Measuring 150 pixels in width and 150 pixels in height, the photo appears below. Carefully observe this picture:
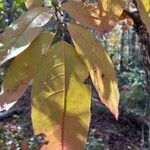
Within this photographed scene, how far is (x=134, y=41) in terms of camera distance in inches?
365

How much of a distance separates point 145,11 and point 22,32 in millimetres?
178

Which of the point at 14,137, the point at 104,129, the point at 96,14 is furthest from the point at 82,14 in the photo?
the point at 104,129

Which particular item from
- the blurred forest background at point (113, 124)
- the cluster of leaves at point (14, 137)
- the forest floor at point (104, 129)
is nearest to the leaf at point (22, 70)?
the cluster of leaves at point (14, 137)

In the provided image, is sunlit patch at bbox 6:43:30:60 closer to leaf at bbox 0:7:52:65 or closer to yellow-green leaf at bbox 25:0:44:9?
leaf at bbox 0:7:52:65

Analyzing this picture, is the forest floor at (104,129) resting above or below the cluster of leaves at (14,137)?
below

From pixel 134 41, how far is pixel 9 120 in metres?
4.83

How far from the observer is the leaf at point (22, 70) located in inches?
18.9

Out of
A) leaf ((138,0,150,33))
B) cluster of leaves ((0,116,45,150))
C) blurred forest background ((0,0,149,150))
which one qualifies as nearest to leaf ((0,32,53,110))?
leaf ((138,0,150,33))

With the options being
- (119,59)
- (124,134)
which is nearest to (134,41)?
(119,59)

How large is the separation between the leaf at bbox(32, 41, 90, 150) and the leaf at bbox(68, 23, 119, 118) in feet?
0.05

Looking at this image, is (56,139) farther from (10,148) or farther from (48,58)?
(10,148)

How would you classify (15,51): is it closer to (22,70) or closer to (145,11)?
(22,70)

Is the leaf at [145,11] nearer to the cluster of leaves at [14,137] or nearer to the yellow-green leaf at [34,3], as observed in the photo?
the yellow-green leaf at [34,3]

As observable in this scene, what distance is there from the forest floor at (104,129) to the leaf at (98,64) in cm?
383
